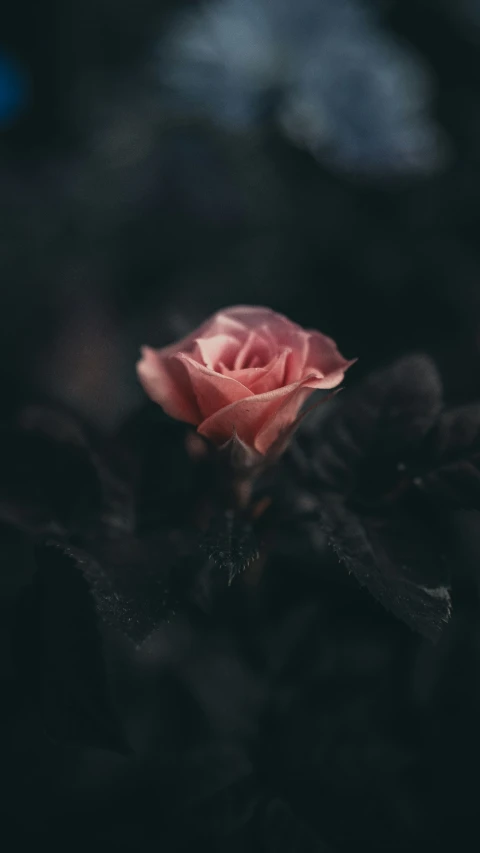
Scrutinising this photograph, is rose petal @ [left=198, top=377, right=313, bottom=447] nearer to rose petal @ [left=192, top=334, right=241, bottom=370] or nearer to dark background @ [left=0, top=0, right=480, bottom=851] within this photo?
rose petal @ [left=192, top=334, right=241, bottom=370]

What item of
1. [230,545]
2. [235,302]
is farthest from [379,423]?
[235,302]

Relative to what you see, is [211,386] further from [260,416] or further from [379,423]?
[379,423]

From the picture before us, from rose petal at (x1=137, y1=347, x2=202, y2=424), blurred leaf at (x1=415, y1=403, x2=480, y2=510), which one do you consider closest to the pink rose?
rose petal at (x1=137, y1=347, x2=202, y2=424)

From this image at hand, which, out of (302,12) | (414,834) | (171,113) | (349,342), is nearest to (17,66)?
(171,113)

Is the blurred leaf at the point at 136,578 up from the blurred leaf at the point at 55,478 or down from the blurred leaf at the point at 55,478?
up

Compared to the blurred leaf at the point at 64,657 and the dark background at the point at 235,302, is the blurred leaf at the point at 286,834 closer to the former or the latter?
the dark background at the point at 235,302

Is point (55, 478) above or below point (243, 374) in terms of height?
below

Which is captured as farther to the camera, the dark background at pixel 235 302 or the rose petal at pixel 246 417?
the dark background at pixel 235 302

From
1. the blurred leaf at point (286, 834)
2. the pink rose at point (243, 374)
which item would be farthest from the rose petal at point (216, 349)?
the blurred leaf at point (286, 834)
